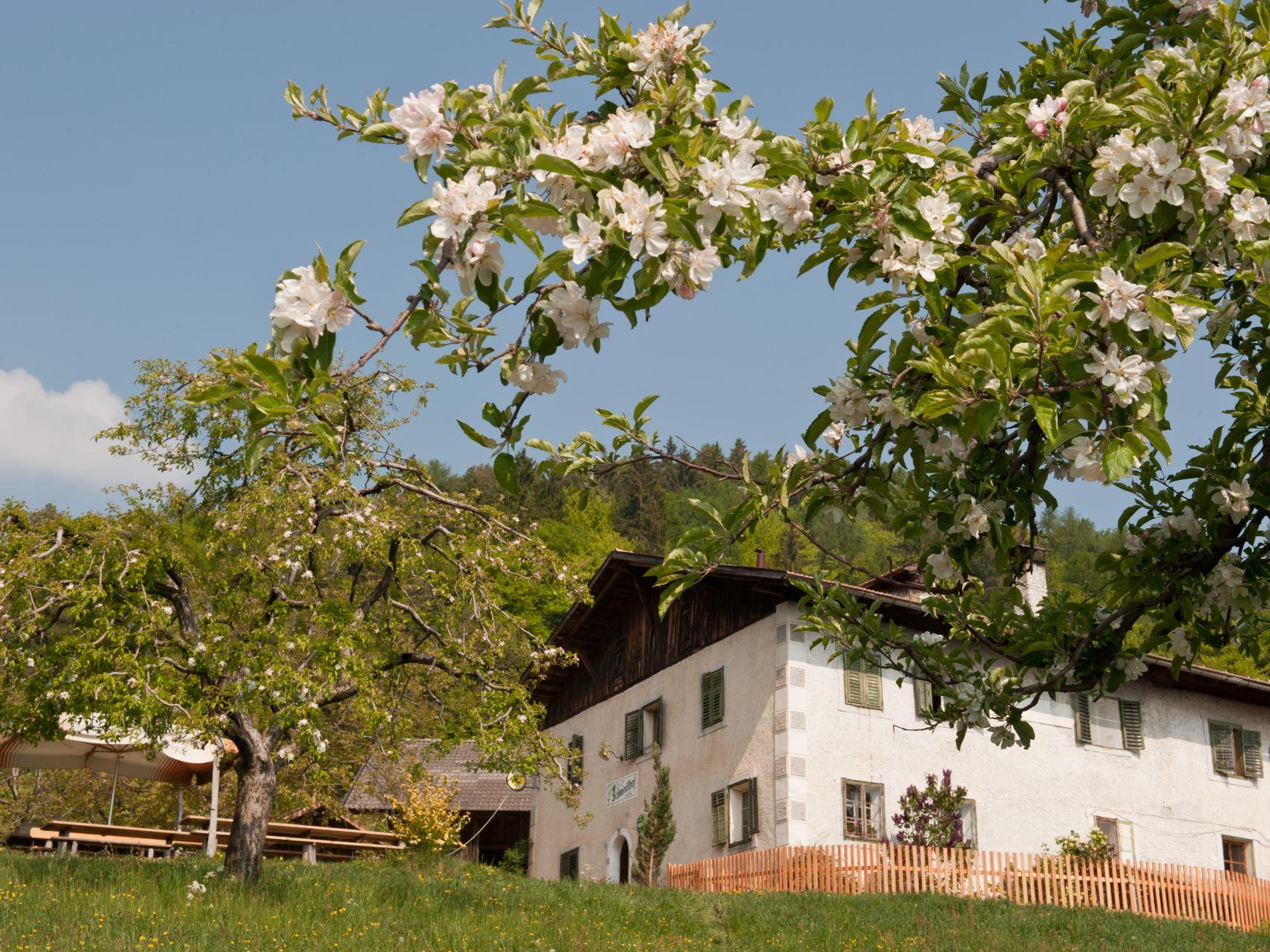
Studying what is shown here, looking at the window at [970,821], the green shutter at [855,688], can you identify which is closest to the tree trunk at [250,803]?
the green shutter at [855,688]

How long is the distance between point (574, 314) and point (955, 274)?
153 cm

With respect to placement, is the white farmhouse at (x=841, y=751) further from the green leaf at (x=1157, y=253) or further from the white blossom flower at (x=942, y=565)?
the green leaf at (x=1157, y=253)

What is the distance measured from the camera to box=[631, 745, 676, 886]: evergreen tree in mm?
23938

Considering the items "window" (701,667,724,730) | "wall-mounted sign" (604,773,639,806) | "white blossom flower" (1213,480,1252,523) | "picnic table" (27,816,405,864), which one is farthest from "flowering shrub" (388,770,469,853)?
"white blossom flower" (1213,480,1252,523)

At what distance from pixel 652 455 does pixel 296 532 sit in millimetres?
13019

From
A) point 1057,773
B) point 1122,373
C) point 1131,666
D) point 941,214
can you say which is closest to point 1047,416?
point 1122,373

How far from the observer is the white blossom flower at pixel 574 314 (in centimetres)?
300

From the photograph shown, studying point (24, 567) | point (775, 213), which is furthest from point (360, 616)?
point (775, 213)

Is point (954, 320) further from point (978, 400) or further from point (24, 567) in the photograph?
point (24, 567)

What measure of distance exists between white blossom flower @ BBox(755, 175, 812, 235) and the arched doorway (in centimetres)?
2421

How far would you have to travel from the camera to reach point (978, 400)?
135 inches

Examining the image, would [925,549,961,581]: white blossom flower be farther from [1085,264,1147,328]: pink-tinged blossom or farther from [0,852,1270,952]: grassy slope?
[0,852,1270,952]: grassy slope

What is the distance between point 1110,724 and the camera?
80.9ft

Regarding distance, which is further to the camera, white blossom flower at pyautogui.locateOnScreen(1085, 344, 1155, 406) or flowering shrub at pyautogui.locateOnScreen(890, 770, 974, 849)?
flowering shrub at pyautogui.locateOnScreen(890, 770, 974, 849)
